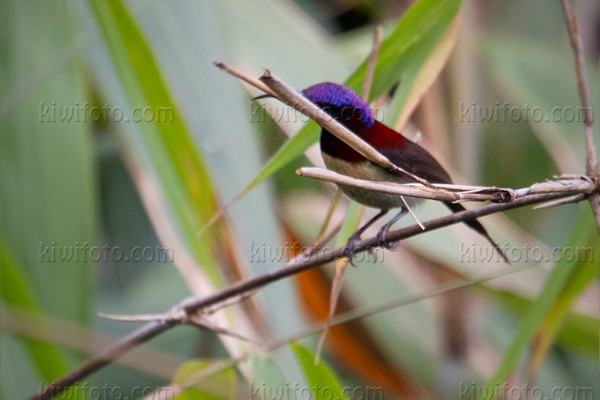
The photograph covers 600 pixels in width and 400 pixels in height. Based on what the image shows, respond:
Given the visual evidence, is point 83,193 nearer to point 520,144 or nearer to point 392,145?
point 392,145

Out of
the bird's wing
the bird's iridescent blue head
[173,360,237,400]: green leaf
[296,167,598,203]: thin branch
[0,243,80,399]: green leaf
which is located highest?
the bird's iridescent blue head

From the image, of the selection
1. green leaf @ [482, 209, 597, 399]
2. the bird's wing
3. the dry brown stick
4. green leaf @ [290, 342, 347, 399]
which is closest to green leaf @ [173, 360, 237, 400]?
green leaf @ [290, 342, 347, 399]

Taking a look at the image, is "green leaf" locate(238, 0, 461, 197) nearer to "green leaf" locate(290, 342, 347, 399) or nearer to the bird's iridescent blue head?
the bird's iridescent blue head

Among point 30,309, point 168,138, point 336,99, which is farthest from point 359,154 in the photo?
point 30,309

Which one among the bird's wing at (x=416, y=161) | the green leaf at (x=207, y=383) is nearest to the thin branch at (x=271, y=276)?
the green leaf at (x=207, y=383)

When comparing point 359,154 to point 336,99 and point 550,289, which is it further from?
point 550,289

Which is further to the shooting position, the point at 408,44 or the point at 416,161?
the point at 416,161
